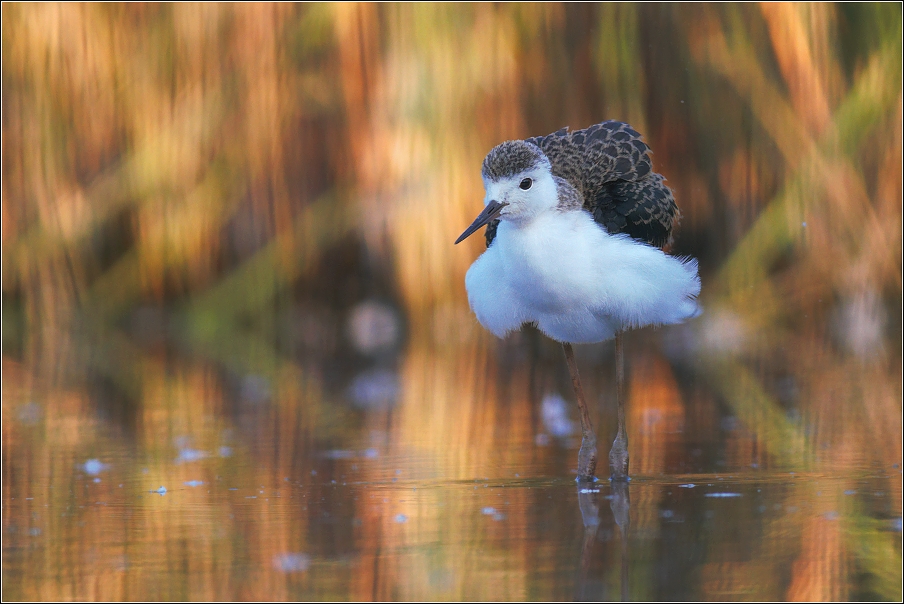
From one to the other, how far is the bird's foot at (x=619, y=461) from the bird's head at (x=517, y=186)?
30.4 inches

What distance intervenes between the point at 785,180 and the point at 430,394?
292 cm

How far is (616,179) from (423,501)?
141cm

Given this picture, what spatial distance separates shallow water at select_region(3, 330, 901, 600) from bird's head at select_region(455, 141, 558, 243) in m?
0.82

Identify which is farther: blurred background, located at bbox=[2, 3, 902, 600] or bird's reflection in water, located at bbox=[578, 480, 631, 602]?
blurred background, located at bbox=[2, 3, 902, 600]

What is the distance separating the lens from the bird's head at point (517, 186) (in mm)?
4164

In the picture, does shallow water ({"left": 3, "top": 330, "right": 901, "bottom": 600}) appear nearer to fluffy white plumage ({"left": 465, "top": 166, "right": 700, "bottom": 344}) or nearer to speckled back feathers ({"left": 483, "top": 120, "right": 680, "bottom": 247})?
fluffy white plumage ({"left": 465, "top": 166, "right": 700, "bottom": 344})

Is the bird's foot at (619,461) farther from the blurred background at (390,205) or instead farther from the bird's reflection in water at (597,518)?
the blurred background at (390,205)

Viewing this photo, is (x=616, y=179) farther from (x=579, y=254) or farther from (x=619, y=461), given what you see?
(x=619, y=461)

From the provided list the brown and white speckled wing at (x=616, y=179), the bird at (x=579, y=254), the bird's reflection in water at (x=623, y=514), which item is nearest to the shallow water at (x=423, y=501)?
the bird's reflection in water at (x=623, y=514)

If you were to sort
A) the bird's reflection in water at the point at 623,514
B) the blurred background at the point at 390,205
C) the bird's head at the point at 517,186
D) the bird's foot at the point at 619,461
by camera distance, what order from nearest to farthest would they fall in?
1. the bird's reflection in water at the point at 623,514
2. the bird's head at the point at 517,186
3. the bird's foot at the point at 619,461
4. the blurred background at the point at 390,205

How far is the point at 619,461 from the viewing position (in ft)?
14.0

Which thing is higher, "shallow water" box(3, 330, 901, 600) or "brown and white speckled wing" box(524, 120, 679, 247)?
"brown and white speckled wing" box(524, 120, 679, 247)

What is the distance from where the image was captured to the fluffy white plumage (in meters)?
4.21

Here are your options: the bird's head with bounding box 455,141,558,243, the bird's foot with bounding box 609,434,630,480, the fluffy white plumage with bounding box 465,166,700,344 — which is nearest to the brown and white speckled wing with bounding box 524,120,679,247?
the fluffy white plumage with bounding box 465,166,700,344
